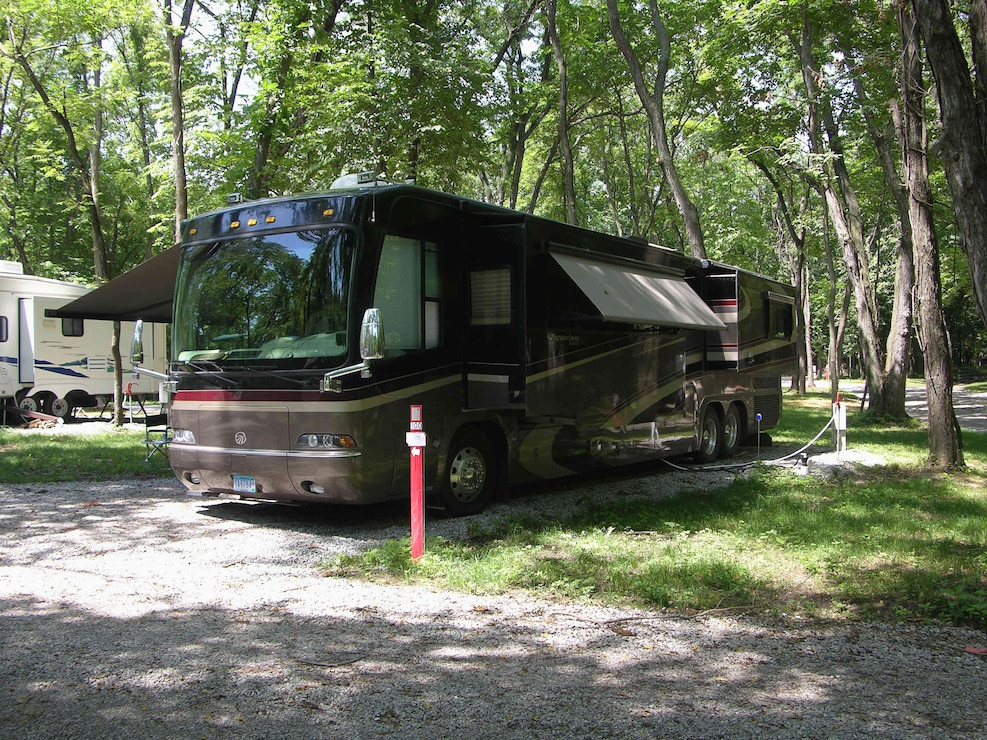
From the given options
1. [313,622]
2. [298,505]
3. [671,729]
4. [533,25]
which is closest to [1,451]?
[298,505]

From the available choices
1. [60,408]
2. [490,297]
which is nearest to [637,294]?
[490,297]

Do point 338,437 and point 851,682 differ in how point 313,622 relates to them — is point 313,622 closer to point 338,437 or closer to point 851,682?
point 338,437

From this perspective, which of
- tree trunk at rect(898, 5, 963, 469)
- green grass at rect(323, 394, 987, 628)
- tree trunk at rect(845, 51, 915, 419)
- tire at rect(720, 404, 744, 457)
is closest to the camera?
green grass at rect(323, 394, 987, 628)

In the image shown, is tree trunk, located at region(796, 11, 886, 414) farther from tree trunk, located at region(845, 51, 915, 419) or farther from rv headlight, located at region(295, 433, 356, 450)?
rv headlight, located at region(295, 433, 356, 450)

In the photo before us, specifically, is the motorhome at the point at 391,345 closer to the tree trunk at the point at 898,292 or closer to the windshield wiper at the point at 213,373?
the windshield wiper at the point at 213,373

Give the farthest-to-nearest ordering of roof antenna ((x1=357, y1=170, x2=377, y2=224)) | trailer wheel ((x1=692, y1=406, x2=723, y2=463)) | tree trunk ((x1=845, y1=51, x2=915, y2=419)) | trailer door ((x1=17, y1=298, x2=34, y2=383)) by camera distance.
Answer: trailer door ((x1=17, y1=298, x2=34, y2=383)), tree trunk ((x1=845, y1=51, x2=915, y2=419)), trailer wheel ((x1=692, y1=406, x2=723, y2=463)), roof antenna ((x1=357, y1=170, x2=377, y2=224))

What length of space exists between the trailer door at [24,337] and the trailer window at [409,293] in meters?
15.6

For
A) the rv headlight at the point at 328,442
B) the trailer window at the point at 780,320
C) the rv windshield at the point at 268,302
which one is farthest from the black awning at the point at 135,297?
the trailer window at the point at 780,320

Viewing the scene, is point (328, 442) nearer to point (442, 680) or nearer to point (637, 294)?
point (442, 680)

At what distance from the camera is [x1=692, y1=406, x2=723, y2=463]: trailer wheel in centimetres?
1345

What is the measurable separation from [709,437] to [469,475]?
243 inches

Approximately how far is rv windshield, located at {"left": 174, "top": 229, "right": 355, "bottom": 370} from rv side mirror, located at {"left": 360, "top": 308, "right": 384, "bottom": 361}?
0.65m

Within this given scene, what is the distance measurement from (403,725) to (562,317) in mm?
5935

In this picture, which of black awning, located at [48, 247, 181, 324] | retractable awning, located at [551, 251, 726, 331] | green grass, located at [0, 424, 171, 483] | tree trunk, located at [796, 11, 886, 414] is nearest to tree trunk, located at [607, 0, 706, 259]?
retractable awning, located at [551, 251, 726, 331]
